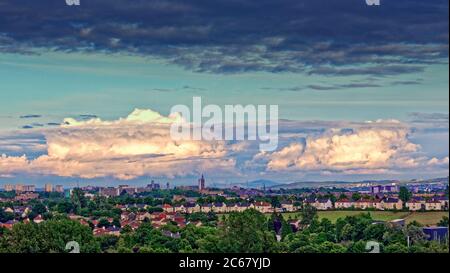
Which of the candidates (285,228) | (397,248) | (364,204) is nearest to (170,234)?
(285,228)

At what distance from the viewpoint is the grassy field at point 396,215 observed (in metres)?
27.1

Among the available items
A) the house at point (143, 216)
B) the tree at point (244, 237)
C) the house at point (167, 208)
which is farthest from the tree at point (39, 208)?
the tree at point (244, 237)

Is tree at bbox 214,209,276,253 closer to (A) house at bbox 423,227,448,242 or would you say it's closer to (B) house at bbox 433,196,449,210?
(A) house at bbox 423,227,448,242

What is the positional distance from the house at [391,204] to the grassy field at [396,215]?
198 mm

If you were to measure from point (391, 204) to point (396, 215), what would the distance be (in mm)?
971

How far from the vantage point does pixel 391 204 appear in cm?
3055

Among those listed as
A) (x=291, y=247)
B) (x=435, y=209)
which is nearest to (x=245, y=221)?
(x=291, y=247)

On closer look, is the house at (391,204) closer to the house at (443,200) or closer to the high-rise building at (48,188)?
the house at (443,200)

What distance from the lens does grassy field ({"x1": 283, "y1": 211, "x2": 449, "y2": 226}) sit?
27.1m

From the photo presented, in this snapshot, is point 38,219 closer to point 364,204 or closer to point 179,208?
point 179,208

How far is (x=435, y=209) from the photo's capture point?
27641 millimetres
